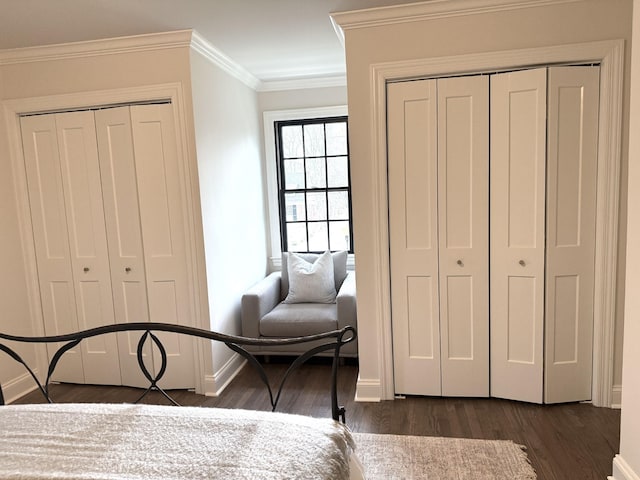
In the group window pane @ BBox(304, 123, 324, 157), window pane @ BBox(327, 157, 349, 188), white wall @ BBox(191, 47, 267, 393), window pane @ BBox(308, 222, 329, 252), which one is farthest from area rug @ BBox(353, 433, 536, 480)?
window pane @ BBox(304, 123, 324, 157)

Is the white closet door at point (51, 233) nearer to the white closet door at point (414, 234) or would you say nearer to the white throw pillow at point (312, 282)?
the white throw pillow at point (312, 282)

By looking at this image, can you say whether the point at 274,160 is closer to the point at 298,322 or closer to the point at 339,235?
the point at 339,235

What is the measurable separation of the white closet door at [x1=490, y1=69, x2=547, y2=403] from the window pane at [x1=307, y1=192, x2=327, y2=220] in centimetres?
208

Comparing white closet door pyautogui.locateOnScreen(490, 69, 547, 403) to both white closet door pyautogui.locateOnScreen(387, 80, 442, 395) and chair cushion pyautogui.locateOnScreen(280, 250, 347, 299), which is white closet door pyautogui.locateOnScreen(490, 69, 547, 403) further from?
chair cushion pyautogui.locateOnScreen(280, 250, 347, 299)

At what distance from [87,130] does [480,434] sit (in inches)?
129

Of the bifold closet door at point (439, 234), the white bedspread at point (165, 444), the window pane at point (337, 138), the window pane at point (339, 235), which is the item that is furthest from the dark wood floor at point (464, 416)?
the window pane at point (337, 138)

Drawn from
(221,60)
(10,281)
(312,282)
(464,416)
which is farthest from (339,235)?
(10,281)

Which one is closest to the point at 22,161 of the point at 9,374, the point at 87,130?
the point at 87,130

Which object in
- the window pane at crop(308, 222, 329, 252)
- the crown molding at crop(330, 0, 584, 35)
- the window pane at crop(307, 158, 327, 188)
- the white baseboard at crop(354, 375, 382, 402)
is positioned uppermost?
the crown molding at crop(330, 0, 584, 35)

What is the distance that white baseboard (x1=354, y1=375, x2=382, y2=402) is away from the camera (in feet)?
10.1

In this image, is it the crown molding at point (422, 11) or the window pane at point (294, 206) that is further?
the window pane at point (294, 206)

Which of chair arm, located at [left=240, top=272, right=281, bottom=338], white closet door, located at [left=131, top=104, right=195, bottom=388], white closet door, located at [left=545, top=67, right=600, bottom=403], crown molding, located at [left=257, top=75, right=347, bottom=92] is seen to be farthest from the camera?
crown molding, located at [left=257, top=75, right=347, bottom=92]

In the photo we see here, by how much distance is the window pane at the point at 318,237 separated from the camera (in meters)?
4.66

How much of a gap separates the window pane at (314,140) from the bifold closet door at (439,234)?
69.9 inches
